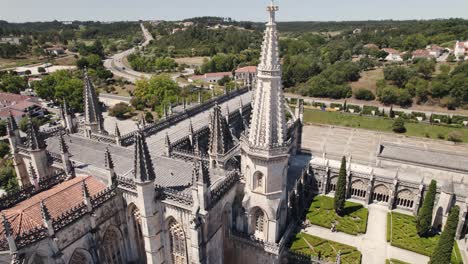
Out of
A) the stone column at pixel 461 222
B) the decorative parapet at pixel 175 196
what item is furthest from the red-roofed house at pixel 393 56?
the decorative parapet at pixel 175 196

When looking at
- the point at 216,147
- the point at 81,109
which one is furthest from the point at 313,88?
the point at 216,147

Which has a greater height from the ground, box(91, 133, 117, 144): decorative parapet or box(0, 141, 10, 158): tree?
box(91, 133, 117, 144): decorative parapet

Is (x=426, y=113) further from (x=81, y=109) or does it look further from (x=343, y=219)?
(x=81, y=109)

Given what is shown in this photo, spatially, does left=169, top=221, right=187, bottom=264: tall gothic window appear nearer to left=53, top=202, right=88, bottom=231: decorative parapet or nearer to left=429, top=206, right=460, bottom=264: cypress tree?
left=53, top=202, right=88, bottom=231: decorative parapet

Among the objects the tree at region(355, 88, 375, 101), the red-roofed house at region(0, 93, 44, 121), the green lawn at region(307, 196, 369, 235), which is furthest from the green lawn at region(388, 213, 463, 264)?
the red-roofed house at region(0, 93, 44, 121)

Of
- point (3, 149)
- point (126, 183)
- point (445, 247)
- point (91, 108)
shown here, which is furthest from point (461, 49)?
point (3, 149)

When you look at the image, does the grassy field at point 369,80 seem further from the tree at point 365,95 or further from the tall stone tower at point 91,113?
the tall stone tower at point 91,113

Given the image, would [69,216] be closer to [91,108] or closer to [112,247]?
[112,247]
